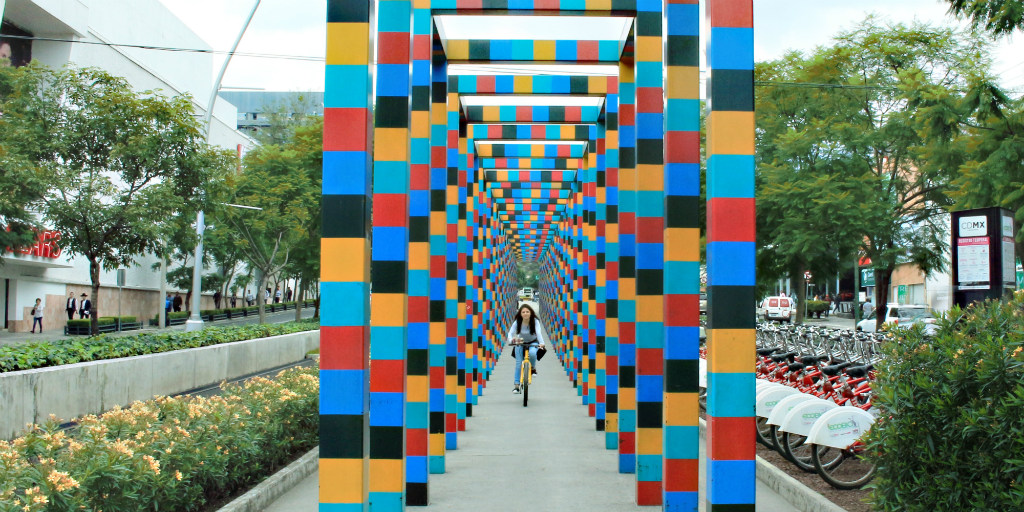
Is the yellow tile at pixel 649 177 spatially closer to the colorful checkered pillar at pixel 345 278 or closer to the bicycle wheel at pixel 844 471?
the bicycle wheel at pixel 844 471

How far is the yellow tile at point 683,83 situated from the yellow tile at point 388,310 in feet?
6.57

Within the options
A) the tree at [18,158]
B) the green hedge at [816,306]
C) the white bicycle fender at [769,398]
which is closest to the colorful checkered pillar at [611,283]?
the white bicycle fender at [769,398]

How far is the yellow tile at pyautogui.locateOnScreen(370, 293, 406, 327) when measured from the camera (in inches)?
183

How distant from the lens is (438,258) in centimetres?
802

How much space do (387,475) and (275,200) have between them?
23.0m

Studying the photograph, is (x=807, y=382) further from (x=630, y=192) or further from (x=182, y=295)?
(x=182, y=295)

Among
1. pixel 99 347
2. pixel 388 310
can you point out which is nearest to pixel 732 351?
pixel 388 310

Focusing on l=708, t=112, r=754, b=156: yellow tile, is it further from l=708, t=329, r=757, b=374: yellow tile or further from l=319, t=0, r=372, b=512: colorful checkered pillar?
l=319, t=0, r=372, b=512: colorful checkered pillar

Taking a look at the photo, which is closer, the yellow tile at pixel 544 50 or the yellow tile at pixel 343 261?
the yellow tile at pixel 343 261

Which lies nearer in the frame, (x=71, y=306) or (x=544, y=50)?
(x=544, y=50)

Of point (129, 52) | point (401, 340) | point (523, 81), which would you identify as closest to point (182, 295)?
point (129, 52)

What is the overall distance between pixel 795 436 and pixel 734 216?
15.5 ft

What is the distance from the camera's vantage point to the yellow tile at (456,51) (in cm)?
812

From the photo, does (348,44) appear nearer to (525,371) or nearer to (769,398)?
(769,398)
